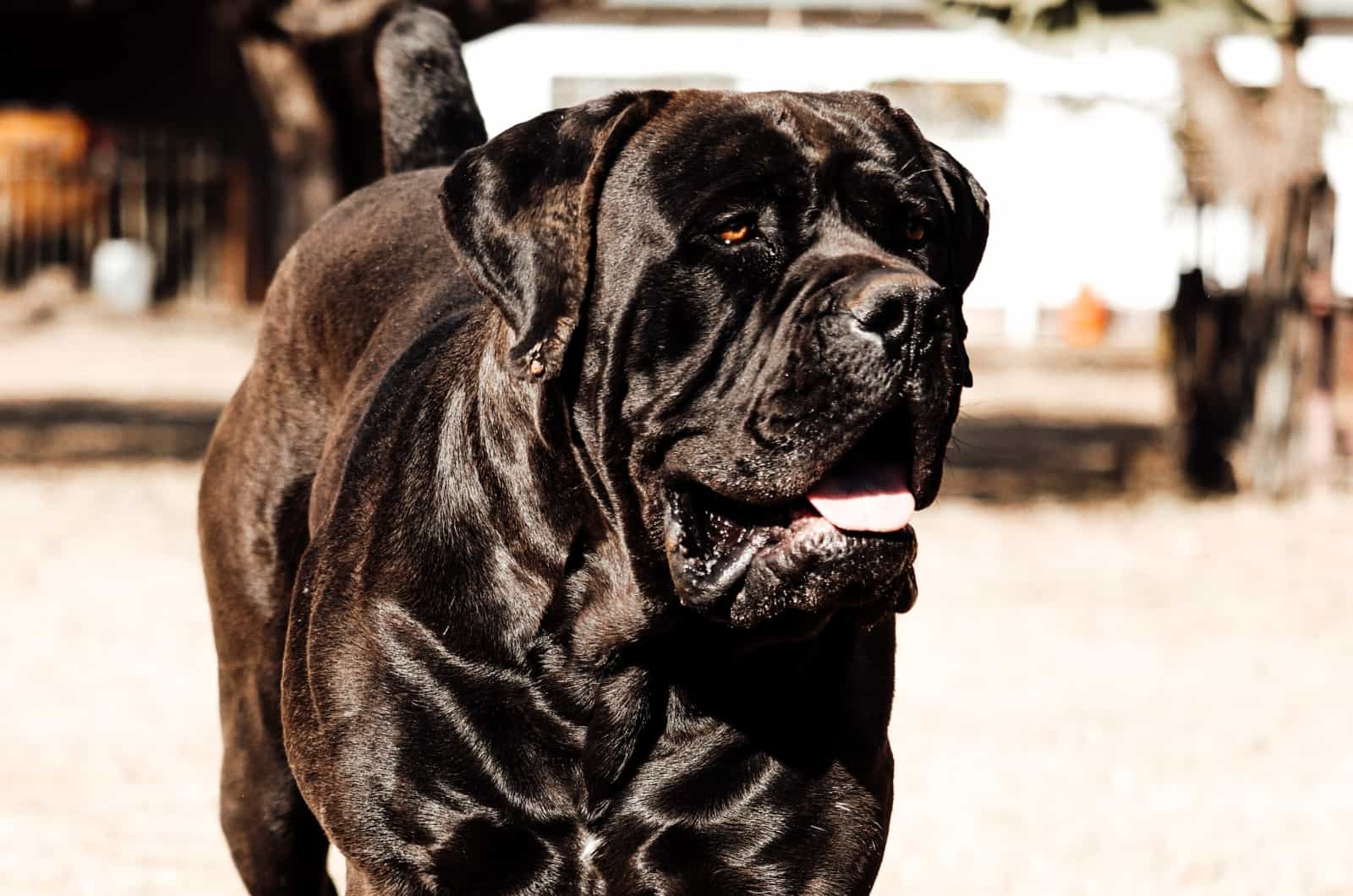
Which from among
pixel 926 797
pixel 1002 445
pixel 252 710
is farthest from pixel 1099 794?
pixel 1002 445

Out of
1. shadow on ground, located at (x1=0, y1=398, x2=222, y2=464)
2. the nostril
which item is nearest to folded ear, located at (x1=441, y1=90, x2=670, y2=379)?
the nostril

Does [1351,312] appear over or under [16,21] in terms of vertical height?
over

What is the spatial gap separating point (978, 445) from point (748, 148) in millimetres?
12927

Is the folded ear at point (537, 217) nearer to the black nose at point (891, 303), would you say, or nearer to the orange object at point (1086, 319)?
the black nose at point (891, 303)

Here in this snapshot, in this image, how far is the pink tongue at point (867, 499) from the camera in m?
3.33

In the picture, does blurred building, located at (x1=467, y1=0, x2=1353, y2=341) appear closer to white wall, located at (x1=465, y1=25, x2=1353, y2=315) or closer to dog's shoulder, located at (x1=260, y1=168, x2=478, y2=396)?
white wall, located at (x1=465, y1=25, x2=1353, y2=315)

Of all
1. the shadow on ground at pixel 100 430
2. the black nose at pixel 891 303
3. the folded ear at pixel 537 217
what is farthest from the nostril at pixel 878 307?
the shadow on ground at pixel 100 430

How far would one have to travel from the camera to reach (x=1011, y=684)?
816cm

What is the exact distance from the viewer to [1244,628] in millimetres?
9414

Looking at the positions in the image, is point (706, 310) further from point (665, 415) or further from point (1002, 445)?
point (1002, 445)

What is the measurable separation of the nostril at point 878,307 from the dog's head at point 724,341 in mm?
18

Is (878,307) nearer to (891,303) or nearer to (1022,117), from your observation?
(891,303)

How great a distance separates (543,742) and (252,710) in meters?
1.28

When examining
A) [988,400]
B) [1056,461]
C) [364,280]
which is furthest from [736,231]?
[988,400]
